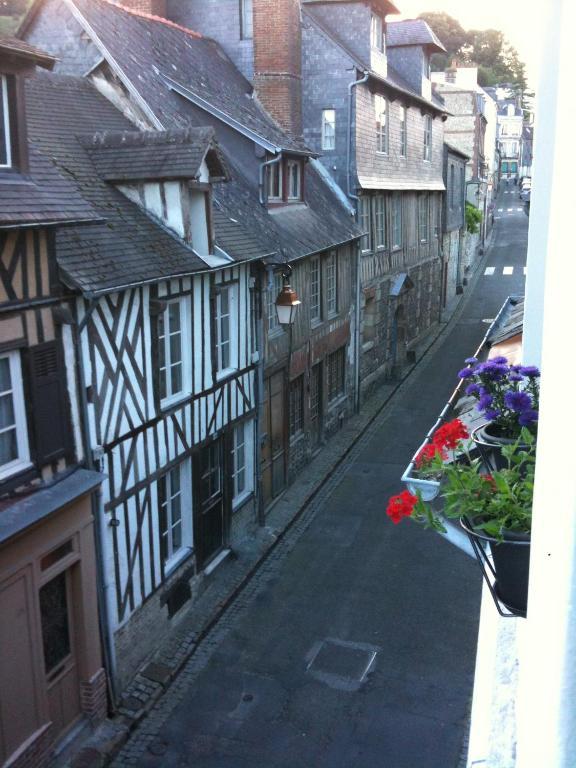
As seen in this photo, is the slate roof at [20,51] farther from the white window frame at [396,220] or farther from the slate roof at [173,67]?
the white window frame at [396,220]

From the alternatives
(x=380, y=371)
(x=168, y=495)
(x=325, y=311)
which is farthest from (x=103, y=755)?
(x=380, y=371)

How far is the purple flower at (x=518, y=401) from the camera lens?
12.5 feet

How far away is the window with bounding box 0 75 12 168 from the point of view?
7375 mm

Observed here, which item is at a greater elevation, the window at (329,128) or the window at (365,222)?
the window at (329,128)

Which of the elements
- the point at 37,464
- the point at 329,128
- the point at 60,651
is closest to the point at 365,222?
the point at 329,128

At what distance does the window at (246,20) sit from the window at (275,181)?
173 inches

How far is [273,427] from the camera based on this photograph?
14781 mm

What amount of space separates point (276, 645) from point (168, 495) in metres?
2.50

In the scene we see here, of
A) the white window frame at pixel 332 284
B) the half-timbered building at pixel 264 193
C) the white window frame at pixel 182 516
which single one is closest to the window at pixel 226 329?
the half-timbered building at pixel 264 193

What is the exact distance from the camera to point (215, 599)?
11742mm

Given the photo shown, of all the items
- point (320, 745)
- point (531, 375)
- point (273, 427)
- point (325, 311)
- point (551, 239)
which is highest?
point (551, 239)

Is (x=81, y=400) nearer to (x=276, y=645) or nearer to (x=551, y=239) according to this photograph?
(x=276, y=645)

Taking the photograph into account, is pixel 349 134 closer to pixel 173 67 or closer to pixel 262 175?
pixel 262 175

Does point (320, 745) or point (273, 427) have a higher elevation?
point (273, 427)
